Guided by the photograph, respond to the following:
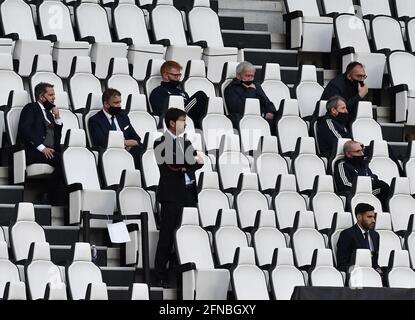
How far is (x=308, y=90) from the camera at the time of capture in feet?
57.4

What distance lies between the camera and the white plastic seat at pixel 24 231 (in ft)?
47.3

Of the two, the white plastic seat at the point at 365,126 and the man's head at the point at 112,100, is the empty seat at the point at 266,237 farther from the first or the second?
the white plastic seat at the point at 365,126

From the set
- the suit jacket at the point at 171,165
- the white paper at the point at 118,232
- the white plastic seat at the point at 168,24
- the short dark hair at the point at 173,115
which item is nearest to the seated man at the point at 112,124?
the short dark hair at the point at 173,115

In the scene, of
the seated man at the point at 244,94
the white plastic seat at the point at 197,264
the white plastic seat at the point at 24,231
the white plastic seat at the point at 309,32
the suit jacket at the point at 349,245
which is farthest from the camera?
the white plastic seat at the point at 309,32

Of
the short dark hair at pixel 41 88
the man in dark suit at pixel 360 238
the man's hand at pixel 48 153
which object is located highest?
the short dark hair at pixel 41 88

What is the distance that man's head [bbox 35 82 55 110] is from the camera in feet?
50.9

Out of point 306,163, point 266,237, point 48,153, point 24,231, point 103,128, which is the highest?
point 103,128

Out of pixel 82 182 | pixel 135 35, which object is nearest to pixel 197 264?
pixel 82 182

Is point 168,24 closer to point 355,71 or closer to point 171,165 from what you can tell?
point 355,71

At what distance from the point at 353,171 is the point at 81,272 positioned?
3.06 metres

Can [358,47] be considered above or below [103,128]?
above

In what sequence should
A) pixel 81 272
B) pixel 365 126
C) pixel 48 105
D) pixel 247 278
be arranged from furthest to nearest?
pixel 365 126 < pixel 48 105 < pixel 247 278 < pixel 81 272

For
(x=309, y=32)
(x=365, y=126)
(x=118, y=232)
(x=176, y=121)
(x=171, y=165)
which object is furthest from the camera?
(x=309, y=32)
